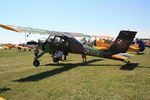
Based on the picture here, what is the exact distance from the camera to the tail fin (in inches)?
483

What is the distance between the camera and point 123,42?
1259 cm

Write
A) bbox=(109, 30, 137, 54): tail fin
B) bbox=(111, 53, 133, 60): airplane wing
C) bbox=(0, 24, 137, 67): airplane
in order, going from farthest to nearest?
bbox=(0, 24, 137, 67): airplane
bbox=(109, 30, 137, 54): tail fin
bbox=(111, 53, 133, 60): airplane wing

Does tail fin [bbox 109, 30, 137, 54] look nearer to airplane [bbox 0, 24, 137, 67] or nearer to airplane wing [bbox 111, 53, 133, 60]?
airplane [bbox 0, 24, 137, 67]

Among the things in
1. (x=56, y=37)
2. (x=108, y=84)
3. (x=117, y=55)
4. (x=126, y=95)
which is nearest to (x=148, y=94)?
(x=126, y=95)

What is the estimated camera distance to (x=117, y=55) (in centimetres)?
1225

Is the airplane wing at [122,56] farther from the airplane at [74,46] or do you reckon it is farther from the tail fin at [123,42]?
the tail fin at [123,42]

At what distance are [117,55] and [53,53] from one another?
236 inches

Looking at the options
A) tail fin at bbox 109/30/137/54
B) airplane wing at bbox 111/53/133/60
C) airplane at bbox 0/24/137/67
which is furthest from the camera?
airplane at bbox 0/24/137/67

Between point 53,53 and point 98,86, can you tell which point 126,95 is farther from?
point 53,53

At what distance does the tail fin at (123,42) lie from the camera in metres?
12.3

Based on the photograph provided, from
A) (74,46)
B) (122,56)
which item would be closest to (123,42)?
(122,56)

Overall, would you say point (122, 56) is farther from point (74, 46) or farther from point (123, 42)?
point (74, 46)

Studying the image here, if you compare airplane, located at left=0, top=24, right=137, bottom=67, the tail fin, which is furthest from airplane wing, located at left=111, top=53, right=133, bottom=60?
the tail fin

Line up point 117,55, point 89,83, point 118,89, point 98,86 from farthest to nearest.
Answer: point 117,55, point 89,83, point 98,86, point 118,89
